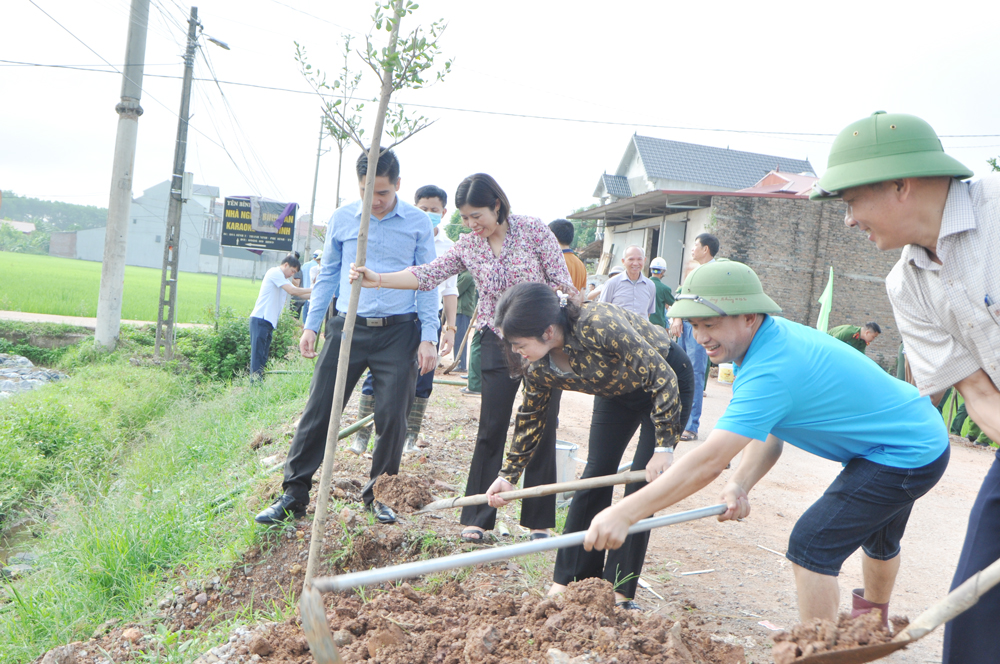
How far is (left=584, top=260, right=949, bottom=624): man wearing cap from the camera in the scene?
6.78 feet

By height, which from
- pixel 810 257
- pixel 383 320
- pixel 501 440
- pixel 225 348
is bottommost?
pixel 225 348

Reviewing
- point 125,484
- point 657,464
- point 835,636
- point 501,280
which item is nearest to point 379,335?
point 501,280

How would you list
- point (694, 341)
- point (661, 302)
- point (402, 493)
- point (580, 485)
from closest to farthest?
1. point (580, 485)
2. point (402, 493)
3. point (694, 341)
4. point (661, 302)

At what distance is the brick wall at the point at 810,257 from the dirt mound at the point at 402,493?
1457 cm

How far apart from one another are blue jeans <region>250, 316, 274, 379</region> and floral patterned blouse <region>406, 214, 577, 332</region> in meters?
5.67

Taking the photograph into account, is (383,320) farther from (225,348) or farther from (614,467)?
(225,348)

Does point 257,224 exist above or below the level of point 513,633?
above

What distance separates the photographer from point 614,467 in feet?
9.72

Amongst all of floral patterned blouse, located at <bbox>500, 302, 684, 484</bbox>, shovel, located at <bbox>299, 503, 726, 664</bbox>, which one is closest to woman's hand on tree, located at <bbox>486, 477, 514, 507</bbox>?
floral patterned blouse, located at <bbox>500, 302, 684, 484</bbox>

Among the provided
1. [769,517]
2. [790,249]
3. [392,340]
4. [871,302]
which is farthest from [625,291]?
[871,302]

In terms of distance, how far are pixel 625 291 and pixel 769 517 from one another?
108 inches

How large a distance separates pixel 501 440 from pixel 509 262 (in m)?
0.90

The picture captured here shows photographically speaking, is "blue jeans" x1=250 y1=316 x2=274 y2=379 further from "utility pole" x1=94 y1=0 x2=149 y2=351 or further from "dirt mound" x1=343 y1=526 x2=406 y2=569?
"dirt mound" x1=343 y1=526 x2=406 y2=569

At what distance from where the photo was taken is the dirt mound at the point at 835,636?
173 cm
